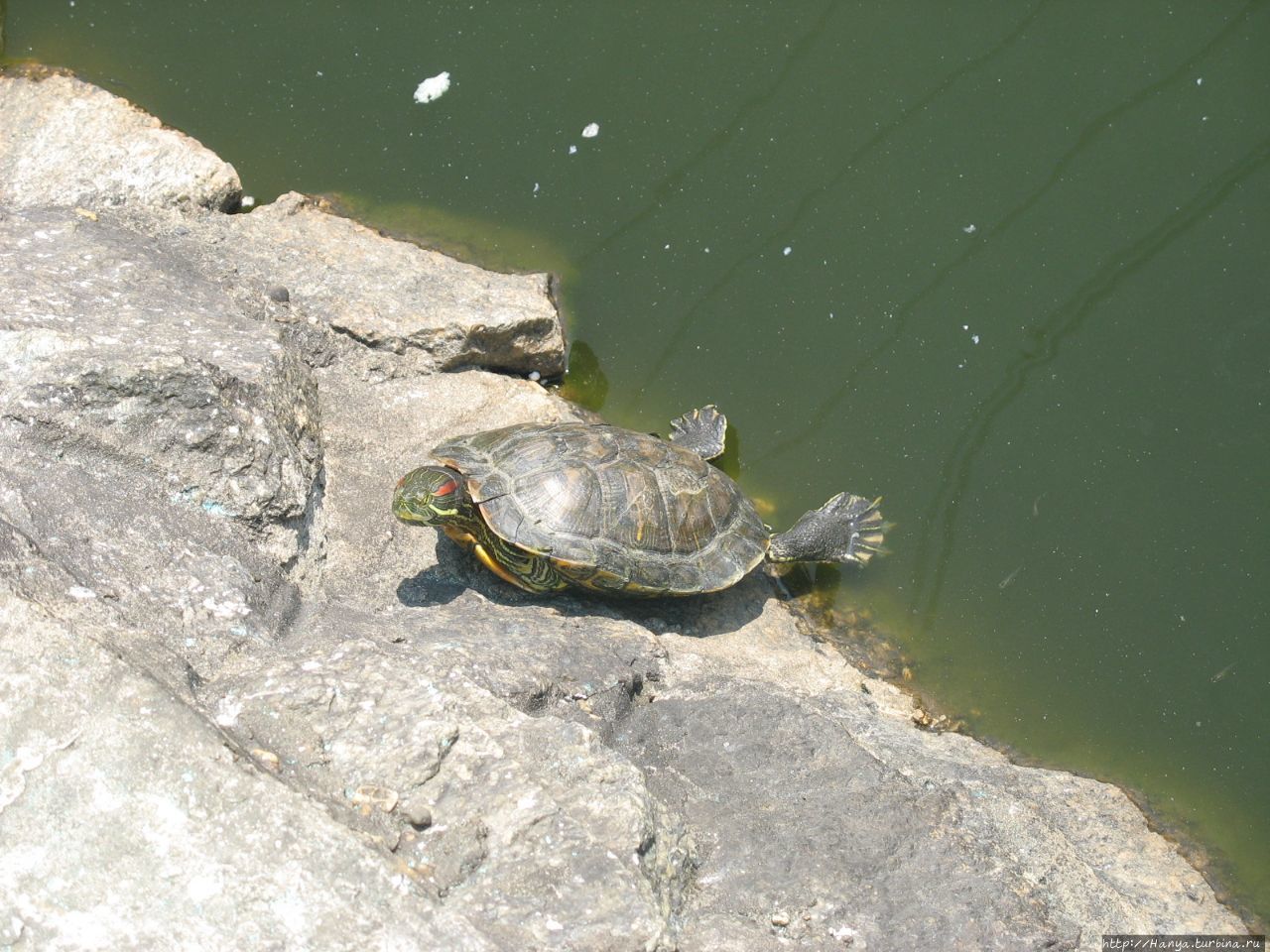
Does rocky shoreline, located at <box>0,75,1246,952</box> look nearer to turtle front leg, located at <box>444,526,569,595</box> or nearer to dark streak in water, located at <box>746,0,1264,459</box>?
turtle front leg, located at <box>444,526,569,595</box>

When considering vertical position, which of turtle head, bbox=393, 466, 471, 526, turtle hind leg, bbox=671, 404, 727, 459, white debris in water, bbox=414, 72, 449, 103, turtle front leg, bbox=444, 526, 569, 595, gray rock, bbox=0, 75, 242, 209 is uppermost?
white debris in water, bbox=414, 72, 449, 103

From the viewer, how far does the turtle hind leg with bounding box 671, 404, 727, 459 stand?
524 centimetres

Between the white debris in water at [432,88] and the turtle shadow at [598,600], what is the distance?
10.5 ft

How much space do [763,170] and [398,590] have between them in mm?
3219

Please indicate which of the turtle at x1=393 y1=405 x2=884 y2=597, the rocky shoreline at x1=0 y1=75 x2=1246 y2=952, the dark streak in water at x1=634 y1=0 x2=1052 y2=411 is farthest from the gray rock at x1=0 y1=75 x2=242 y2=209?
the dark streak in water at x1=634 y1=0 x2=1052 y2=411

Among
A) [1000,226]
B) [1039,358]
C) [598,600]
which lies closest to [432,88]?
[1000,226]

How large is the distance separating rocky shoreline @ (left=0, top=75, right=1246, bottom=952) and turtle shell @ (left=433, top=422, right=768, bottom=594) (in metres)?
0.25

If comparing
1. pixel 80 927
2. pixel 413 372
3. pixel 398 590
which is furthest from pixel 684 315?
pixel 80 927

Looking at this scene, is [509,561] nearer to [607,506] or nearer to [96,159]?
[607,506]

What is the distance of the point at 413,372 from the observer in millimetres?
5113

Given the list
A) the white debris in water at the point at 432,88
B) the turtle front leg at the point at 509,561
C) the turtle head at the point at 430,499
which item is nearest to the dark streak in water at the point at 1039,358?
the turtle front leg at the point at 509,561

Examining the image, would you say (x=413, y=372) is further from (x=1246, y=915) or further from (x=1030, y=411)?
(x=1246, y=915)

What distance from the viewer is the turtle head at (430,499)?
399cm

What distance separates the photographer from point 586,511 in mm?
4234
